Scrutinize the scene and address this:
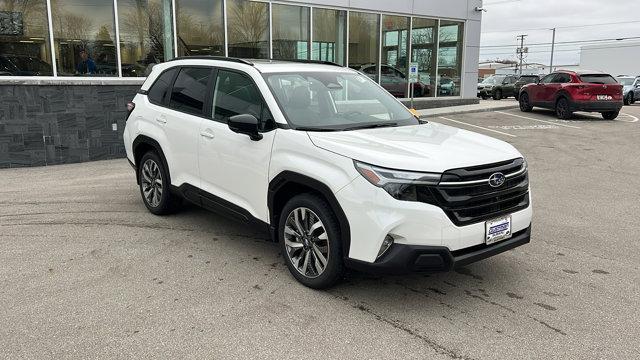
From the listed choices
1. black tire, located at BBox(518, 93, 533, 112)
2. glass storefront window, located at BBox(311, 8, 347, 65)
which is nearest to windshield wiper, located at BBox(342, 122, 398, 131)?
glass storefront window, located at BBox(311, 8, 347, 65)

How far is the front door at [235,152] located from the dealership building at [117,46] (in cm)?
647

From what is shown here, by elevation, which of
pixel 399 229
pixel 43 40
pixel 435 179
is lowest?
pixel 399 229

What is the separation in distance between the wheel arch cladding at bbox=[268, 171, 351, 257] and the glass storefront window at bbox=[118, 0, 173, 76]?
8416mm

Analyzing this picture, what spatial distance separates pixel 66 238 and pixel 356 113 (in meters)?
3.25

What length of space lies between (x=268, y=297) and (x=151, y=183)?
109 inches

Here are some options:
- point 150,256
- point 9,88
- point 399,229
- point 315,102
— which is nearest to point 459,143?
point 399,229

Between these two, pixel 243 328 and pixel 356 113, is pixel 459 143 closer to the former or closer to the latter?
pixel 356 113

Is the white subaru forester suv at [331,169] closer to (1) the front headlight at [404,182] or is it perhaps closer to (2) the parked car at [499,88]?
(1) the front headlight at [404,182]

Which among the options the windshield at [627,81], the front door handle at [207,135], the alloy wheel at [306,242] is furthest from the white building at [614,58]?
the alloy wheel at [306,242]

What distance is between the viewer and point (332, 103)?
15.5ft

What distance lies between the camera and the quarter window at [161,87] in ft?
19.0

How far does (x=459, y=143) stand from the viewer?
408 centimetres

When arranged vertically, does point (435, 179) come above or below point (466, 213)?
above

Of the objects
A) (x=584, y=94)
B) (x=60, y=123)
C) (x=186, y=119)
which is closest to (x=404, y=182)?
(x=186, y=119)
